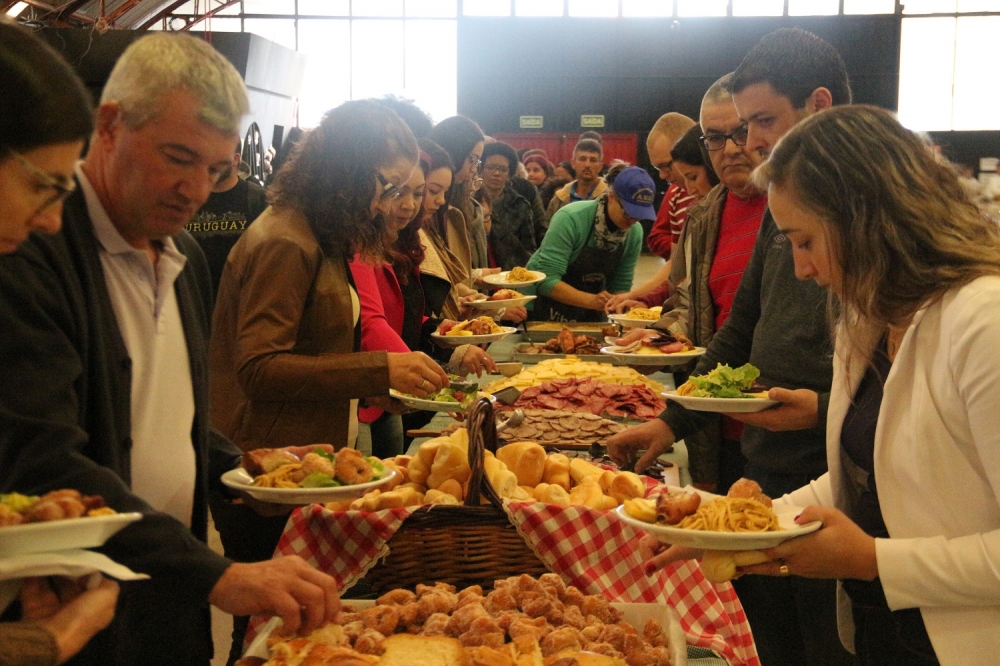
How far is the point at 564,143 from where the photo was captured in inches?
652

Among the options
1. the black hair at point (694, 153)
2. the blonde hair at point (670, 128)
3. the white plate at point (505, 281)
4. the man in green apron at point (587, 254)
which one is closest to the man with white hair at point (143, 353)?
the black hair at point (694, 153)

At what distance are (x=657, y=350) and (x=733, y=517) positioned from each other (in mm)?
2209

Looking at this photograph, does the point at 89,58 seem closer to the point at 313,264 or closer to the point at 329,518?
the point at 313,264

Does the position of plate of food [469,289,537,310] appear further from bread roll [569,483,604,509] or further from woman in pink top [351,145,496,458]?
bread roll [569,483,604,509]

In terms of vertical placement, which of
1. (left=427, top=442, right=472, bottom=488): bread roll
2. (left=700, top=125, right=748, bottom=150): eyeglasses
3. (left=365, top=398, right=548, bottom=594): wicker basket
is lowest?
(left=365, top=398, right=548, bottom=594): wicker basket

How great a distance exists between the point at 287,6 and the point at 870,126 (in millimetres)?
17149

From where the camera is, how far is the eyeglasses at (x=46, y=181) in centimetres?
101

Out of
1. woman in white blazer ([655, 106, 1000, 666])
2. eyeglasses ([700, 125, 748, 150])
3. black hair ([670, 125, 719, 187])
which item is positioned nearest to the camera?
woman in white blazer ([655, 106, 1000, 666])

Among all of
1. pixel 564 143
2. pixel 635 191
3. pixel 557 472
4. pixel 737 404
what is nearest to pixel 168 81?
pixel 557 472

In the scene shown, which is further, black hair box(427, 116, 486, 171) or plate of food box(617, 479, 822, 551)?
black hair box(427, 116, 486, 171)

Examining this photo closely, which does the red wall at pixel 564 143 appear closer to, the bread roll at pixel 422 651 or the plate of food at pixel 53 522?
the bread roll at pixel 422 651

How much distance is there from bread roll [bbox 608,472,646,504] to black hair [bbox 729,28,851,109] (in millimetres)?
989

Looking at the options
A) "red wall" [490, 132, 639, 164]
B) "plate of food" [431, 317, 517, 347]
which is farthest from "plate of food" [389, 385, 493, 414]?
"red wall" [490, 132, 639, 164]

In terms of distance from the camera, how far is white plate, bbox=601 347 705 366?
358 centimetres
